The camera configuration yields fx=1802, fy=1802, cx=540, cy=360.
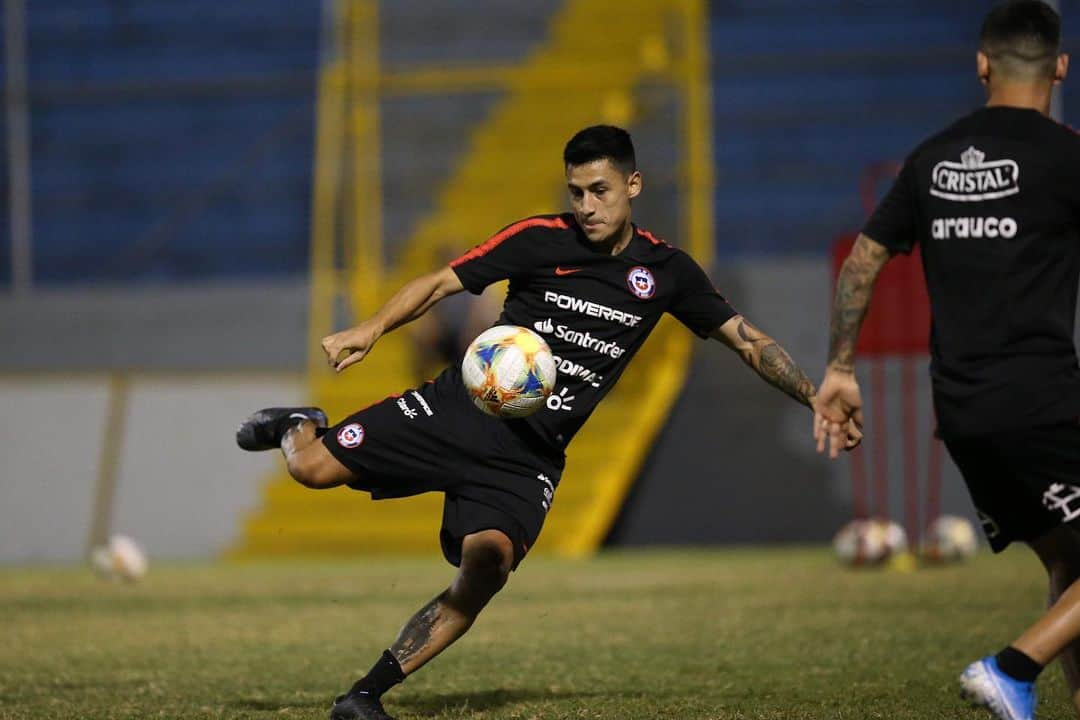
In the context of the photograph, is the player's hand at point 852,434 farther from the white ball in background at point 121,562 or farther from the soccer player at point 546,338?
the white ball in background at point 121,562

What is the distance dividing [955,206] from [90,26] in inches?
649

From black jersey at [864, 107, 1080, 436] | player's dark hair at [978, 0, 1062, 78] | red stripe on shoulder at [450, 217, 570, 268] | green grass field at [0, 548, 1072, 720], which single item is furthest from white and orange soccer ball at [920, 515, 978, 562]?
player's dark hair at [978, 0, 1062, 78]

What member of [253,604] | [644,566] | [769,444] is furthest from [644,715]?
[769,444]

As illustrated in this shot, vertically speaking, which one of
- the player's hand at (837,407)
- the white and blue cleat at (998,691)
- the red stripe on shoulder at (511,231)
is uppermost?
the red stripe on shoulder at (511,231)

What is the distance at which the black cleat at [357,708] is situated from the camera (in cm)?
571

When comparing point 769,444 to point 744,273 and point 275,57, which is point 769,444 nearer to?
point 744,273

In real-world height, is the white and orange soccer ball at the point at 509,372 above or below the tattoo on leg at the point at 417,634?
above

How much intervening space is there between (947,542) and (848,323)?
28.7 ft

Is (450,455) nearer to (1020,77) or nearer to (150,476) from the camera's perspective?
(1020,77)

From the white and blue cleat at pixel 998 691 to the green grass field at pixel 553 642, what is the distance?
3.81 feet

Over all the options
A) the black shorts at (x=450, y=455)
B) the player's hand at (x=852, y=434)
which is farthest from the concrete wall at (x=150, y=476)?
the player's hand at (x=852, y=434)

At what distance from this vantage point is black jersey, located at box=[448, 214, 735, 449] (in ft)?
20.6

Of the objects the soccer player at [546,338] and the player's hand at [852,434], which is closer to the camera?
the player's hand at [852,434]

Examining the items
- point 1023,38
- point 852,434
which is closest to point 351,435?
point 852,434
